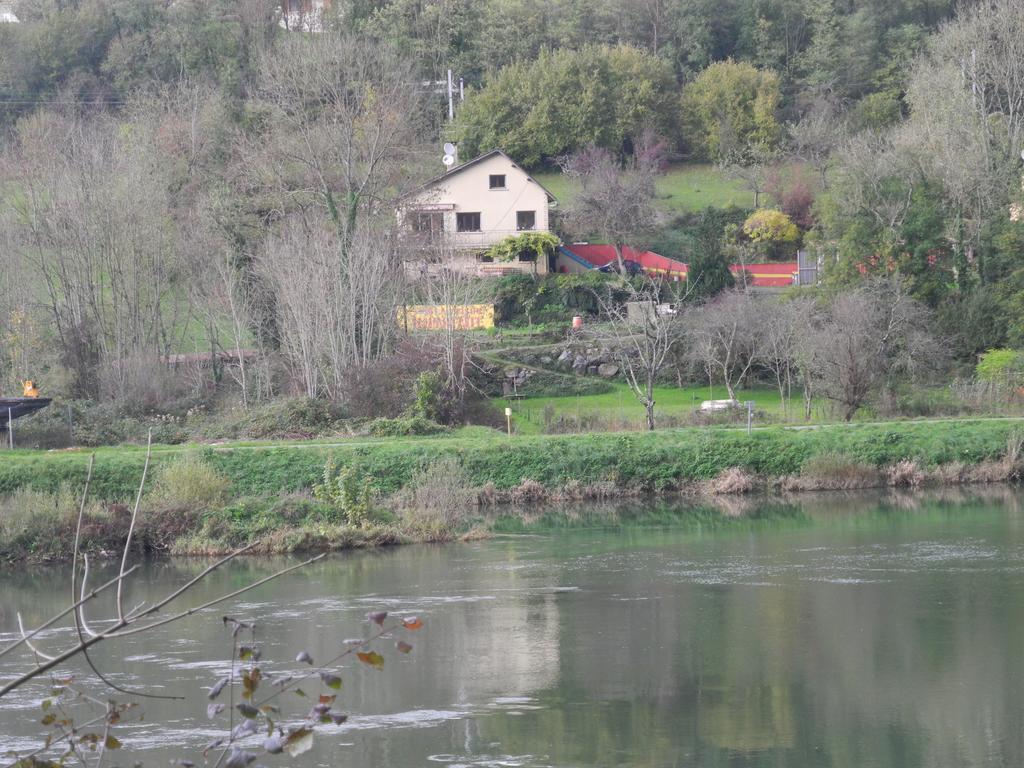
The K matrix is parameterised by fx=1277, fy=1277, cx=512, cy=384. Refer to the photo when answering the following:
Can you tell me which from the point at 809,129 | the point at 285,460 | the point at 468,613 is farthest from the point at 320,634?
the point at 809,129

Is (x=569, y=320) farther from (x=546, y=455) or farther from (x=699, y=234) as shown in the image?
(x=546, y=455)

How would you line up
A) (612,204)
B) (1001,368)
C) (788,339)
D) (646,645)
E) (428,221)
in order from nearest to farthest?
(646,645)
(1001,368)
(788,339)
(428,221)
(612,204)

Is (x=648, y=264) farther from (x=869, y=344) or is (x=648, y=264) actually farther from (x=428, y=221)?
(x=869, y=344)

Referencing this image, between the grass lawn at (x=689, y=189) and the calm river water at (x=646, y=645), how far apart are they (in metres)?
39.4

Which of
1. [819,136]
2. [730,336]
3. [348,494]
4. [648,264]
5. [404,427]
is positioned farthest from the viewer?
[819,136]

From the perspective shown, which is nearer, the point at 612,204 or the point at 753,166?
the point at 612,204

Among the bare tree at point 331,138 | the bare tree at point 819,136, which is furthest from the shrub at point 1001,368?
the bare tree at point 819,136

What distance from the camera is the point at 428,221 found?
56.1m

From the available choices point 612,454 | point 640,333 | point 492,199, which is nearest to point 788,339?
point 640,333

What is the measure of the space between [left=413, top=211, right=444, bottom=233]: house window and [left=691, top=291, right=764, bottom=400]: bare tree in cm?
1391

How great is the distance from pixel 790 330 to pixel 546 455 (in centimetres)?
1191

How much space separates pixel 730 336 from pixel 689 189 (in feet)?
93.6

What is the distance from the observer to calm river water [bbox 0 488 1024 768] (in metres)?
15.0

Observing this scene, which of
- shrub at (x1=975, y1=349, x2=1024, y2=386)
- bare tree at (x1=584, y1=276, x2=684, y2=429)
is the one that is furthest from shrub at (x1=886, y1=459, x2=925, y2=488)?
bare tree at (x1=584, y1=276, x2=684, y2=429)
